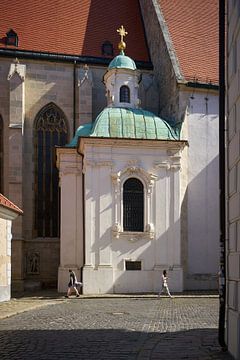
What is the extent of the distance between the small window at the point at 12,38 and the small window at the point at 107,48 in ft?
15.6

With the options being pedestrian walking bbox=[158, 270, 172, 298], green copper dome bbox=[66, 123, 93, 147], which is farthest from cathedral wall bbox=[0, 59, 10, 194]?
pedestrian walking bbox=[158, 270, 172, 298]

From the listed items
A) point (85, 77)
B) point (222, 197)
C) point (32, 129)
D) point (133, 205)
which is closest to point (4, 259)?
point (133, 205)

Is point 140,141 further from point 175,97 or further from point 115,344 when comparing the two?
point 115,344

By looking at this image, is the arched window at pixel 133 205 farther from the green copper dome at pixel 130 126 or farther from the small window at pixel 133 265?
the green copper dome at pixel 130 126

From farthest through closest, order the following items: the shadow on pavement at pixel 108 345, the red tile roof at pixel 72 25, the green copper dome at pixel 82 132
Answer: the red tile roof at pixel 72 25, the green copper dome at pixel 82 132, the shadow on pavement at pixel 108 345

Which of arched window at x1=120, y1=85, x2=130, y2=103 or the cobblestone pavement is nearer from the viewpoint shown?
the cobblestone pavement

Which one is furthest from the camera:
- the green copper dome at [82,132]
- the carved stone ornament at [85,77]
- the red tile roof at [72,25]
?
the red tile roof at [72,25]

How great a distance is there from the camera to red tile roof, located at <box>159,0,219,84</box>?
→ 3019 cm

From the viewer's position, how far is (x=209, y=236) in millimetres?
28578

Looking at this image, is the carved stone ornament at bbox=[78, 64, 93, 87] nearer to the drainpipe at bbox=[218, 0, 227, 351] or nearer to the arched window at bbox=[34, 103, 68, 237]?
the arched window at bbox=[34, 103, 68, 237]

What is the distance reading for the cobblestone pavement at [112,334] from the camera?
914 centimetres

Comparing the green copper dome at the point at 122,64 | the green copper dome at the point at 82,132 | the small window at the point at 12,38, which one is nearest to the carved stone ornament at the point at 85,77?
the green copper dome at the point at 122,64

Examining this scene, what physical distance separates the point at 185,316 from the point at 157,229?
11174mm

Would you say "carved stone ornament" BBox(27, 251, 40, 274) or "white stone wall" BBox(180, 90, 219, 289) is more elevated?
"white stone wall" BBox(180, 90, 219, 289)
